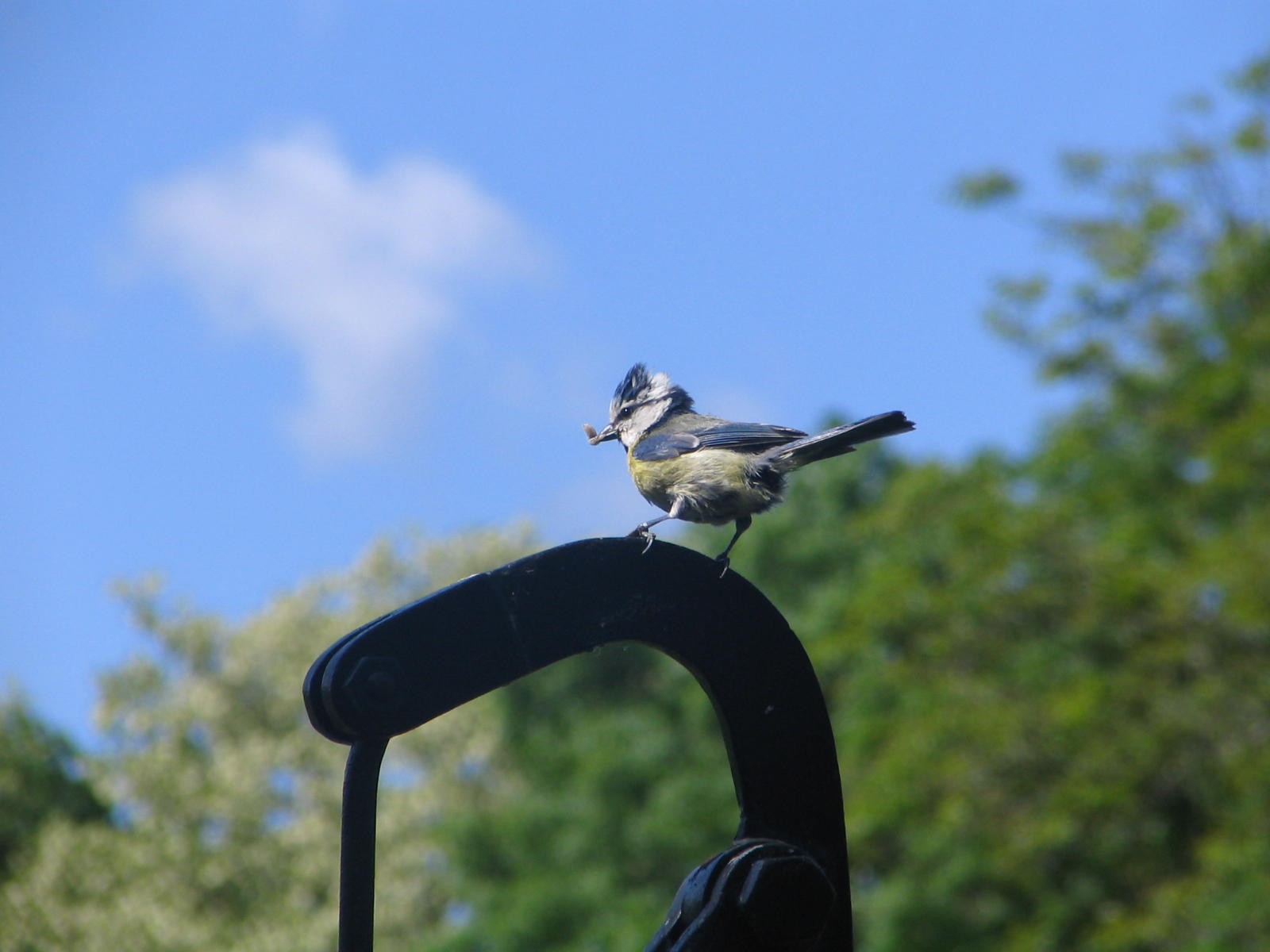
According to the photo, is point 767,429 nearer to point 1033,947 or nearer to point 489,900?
point 1033,947

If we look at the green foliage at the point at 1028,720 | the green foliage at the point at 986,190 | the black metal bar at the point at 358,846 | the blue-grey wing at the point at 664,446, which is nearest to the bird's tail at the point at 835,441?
the blue-grey wing at the point at 664,446

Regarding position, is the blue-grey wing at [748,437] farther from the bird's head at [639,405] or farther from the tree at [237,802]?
the tree at [237,802]

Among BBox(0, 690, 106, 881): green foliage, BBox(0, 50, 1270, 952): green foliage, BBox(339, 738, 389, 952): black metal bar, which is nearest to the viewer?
BBox(339, 738, 389, 952): black metal bar

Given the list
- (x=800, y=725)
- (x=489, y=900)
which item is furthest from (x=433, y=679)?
(x=489, y=900)

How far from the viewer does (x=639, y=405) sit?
3697 millimetres

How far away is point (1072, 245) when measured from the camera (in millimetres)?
13328

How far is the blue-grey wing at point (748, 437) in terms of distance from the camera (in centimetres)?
344

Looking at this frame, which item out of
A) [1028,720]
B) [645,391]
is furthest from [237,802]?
[645,391]

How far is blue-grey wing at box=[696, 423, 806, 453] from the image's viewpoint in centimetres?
344

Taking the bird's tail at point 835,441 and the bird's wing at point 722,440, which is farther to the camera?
the bird's wing at point 722,440

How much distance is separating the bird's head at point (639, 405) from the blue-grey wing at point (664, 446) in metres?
0.06

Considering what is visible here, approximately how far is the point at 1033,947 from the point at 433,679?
10.1 metres

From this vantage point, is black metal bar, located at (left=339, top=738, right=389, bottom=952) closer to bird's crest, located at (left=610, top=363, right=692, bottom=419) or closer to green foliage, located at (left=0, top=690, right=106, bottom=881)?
bird's crest, located at (left=610, top=363, right=692, bottom=419)

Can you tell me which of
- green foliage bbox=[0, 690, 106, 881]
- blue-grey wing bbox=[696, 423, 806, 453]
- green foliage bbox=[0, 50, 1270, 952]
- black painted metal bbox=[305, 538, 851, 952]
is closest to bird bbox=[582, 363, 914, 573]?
blue-grey wing bbox=[696, 423, 806, 453]
